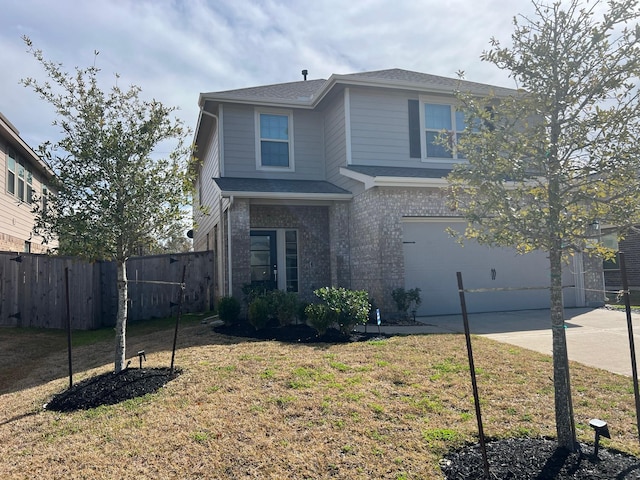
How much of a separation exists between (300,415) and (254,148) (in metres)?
9.00

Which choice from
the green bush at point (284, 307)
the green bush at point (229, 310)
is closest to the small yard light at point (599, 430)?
the green bush at point (284, 307)

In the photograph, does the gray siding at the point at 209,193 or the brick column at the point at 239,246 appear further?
the gray siding at the point at 209,193

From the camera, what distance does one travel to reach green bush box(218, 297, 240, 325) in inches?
364

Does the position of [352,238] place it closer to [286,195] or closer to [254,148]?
[286,195]

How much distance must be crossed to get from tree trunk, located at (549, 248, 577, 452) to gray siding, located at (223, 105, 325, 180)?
9.45 metres

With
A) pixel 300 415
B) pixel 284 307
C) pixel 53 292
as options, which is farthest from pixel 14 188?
pixel 300 415

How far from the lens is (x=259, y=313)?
8523 mm

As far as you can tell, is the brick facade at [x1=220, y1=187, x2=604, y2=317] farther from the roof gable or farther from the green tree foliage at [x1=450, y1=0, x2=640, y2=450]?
the green tree foliage at [x1=450, y1=0, x2=640, y2=450]

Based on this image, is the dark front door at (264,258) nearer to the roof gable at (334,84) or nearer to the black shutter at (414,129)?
the roof gable at (334,84)

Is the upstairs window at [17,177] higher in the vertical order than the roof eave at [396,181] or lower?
higher

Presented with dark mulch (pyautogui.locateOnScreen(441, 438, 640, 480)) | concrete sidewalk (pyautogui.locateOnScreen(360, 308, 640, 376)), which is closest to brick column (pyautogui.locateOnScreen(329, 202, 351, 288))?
concrete sidewalk (pyautogui.locateOnScreen(360, 308, 640, 376))

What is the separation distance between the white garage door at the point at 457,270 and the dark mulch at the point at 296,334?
2174 mm

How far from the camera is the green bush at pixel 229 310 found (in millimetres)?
9242

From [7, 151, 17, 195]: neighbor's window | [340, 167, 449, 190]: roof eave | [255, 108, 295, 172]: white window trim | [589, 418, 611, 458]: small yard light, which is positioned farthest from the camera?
[7, 151, 17, 195]: neighbor's window
